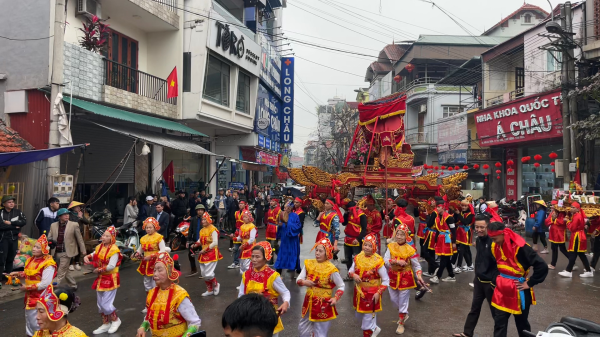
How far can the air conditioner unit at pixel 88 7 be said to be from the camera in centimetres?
1176

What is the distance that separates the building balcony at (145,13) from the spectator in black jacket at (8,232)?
23.2ft

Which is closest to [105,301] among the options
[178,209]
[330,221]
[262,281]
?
[262,281]

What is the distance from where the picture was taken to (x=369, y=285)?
534 cm

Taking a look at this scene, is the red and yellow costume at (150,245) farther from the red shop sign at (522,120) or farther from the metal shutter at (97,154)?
the red shop sign at (522,120)

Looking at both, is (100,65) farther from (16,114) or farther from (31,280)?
(31,280)

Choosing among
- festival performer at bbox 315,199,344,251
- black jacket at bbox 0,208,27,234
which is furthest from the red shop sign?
black jacket at bbox 0,208,27,234

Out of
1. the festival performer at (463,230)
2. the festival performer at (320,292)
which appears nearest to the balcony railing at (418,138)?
the festival performer at (463,230)

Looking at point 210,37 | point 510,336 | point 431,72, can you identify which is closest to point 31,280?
point 510,336

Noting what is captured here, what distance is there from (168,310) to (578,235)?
901 cm

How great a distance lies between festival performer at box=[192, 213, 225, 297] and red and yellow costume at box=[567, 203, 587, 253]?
25.2ft

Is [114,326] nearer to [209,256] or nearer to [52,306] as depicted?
[209,256]

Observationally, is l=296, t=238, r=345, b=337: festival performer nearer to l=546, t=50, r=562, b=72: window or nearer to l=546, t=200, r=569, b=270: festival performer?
l=546, t=200, r=569, b=270: festival performer

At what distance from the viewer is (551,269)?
1026 cm

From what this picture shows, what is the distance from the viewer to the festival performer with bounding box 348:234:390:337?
17.4ft
